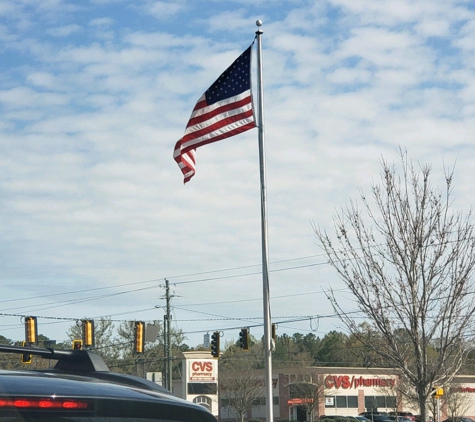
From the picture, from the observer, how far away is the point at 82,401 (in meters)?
2.79

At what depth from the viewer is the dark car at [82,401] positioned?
2.67 m

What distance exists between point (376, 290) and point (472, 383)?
208 feet

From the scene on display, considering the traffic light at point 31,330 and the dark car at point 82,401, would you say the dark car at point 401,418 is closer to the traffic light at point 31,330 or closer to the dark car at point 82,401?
the traffic light at point 31,330

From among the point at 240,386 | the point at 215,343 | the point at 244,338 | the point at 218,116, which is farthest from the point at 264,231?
the point at 240,386

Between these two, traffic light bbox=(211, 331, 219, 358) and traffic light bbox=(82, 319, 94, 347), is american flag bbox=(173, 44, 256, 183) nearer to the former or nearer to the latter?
traffic light bbox=(82, 319, 94, 347)

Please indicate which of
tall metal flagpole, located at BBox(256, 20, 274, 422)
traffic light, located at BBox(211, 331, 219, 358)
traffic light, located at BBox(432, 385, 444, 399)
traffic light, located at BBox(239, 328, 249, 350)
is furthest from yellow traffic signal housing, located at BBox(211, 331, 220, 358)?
tall metal flagpole, located at BBox(256, 20, 274, 422)

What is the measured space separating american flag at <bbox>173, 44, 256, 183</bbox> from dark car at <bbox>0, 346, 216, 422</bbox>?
12.4m

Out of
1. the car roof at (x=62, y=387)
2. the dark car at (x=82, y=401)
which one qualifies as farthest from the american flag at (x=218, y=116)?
the car roof at (x=62, y=387)

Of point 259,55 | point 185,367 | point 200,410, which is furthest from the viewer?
point 185,367

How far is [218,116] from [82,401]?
1323 centimetres

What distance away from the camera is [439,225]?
1739cm

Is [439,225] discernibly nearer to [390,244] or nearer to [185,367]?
[390,244]

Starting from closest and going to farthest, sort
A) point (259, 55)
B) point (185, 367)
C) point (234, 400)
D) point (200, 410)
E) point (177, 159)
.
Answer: point (200, 410) → point (177, 159) → point (259, 55) → point (185, 367) → point (234, 400)

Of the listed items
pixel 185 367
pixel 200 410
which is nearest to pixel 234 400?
pixel 185 367
